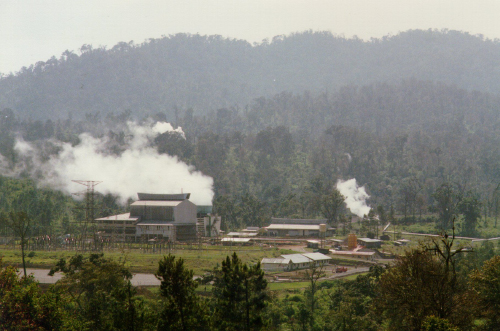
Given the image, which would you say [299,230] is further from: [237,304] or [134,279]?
[237,304]

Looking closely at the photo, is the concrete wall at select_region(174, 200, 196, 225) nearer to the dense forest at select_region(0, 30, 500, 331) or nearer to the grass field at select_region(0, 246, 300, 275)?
the grass field at select_region(0, 246, 300, 275)

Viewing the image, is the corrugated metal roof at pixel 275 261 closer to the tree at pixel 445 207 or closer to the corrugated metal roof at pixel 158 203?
the corrugated metal roof at pixel 158 203

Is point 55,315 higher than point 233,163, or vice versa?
point 233,163

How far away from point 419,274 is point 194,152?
14019 cm

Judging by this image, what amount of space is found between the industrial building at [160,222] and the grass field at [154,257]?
30.4ft

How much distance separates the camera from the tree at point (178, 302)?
1040 inches

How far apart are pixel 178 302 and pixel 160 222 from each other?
6638cm

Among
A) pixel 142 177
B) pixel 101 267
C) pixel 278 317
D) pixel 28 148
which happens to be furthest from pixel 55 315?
pixel 28 148

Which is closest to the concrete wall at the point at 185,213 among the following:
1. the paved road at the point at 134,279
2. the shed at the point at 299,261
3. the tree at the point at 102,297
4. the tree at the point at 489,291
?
the shed at the point at 299,261

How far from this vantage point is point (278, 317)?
42.5 metres

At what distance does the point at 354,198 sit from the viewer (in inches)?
5226

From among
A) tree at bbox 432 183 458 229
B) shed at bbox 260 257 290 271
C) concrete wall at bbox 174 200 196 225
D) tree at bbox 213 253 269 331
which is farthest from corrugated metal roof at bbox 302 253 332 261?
tree at bbox 213 253 269 331

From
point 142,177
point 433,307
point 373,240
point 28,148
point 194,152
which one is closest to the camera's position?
point 433,307

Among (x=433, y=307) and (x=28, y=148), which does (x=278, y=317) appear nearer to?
(x=433, y=307)
